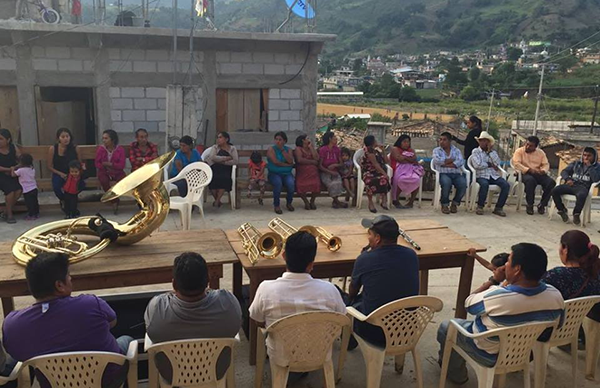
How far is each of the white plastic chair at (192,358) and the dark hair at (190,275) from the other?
259 mm

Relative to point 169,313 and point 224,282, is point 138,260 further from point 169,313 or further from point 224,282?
point 224,282

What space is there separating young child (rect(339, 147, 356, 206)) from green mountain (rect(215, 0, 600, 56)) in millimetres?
89512

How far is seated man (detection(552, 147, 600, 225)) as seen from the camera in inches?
304

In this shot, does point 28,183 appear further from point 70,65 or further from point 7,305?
point 7,305

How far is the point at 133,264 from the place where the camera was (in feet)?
11.6

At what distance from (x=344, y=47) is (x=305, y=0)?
97.7 meters

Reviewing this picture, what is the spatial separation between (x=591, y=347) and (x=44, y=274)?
11.7 feet

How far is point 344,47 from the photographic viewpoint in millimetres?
104938

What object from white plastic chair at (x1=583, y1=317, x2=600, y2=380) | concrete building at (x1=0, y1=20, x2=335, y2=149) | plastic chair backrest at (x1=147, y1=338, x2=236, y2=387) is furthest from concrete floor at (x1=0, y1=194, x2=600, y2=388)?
concrete building at (x1=0, y1=20, x2=335, y2=149)

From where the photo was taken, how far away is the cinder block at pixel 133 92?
9.94 metres

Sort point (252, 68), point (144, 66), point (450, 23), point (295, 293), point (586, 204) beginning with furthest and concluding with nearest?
point (450, 23) < point (252, 68) < point (144, 66) < point (586, 204) < point (295, 293)

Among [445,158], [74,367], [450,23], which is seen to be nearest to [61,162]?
[74,367]

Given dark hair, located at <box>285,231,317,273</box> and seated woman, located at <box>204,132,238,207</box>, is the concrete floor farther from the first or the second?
dark hair, located at <box>285,231,317,273</box>

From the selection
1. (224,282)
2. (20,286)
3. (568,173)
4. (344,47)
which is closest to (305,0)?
(568,173)
